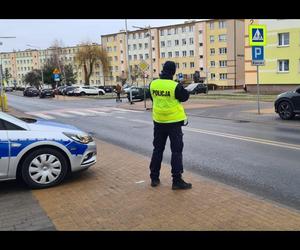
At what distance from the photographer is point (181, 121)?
5.95 metres

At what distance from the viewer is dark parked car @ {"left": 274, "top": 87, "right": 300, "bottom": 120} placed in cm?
1530

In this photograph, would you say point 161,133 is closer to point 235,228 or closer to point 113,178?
point 113,178

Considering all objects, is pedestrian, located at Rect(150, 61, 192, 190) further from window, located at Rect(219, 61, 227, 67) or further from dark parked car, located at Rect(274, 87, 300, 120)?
window, located at Rect(219, 61, 227, 67)

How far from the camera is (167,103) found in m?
5.89

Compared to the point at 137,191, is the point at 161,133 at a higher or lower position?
higher

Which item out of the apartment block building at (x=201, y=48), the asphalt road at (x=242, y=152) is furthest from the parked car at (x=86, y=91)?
the asphalt road at (x=242, y=152)

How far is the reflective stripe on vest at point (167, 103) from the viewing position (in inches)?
231

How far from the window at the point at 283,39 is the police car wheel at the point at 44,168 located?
37.5 metres

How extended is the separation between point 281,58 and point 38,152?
123ft

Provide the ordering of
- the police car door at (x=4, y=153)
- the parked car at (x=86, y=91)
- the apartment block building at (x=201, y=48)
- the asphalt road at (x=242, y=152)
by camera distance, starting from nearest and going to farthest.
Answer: the police car door at (x=4, y=153) < the asphalt road at (x=242, y=152) < the parked car at (x=86, y=91) < the apartment block building at (x=201, y=48)

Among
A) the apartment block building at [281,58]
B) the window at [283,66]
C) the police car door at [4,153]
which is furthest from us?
the window at [283,66]

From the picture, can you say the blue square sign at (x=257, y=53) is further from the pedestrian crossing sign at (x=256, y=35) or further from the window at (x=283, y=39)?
the window at (x=283, y=39)

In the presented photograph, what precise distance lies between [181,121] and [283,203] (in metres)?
1.86
